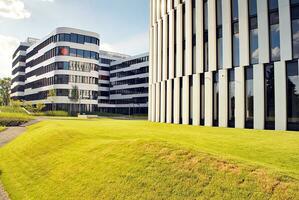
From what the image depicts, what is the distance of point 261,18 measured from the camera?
73.8ft

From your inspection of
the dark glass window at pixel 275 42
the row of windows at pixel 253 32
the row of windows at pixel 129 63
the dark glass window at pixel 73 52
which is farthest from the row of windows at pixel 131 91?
the dark glass window at pixel 275 42

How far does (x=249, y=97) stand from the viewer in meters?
23.1

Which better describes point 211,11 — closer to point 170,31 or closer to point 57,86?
point 170,31

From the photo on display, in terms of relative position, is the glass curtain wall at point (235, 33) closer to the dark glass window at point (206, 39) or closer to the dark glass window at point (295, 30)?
the dark glass window at point (206, 39)

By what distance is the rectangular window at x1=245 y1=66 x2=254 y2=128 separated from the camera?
22953 millimetres

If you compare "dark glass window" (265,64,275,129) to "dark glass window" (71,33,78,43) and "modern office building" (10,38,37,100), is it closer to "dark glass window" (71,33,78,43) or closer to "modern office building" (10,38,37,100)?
"dark glass window" (71,33,78,43)

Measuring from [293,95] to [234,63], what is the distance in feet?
19.8

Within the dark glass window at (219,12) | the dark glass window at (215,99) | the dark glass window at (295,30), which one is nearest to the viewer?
the dark glass window at (295,30)

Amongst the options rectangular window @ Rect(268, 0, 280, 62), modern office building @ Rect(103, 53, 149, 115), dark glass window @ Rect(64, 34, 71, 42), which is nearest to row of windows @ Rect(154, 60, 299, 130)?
rectangular window @ Rect(268, 0, 280, 62)

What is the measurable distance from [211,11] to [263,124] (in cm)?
1191

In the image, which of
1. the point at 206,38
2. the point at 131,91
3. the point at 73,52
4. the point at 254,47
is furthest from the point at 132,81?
the point at 254,47

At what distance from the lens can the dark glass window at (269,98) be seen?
70.3ft

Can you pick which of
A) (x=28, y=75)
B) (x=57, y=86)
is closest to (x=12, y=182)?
(x=57, y=86)

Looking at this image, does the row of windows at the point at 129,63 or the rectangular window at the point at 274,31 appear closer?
the rectangular window at the point at 274,31
